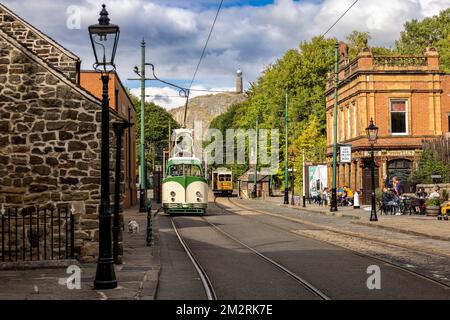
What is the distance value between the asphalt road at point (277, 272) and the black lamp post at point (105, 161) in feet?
3.23

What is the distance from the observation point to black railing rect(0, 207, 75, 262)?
1379 centimetres

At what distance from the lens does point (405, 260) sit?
15.5 meters

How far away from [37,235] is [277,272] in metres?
5.18

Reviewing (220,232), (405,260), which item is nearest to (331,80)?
(220,232)

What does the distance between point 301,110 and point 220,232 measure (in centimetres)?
5003

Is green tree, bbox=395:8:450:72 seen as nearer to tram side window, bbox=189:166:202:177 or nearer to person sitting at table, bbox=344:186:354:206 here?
person sitting at table, bbox=344:186:354:206

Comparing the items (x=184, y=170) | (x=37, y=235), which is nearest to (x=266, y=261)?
(x=37, y=235)

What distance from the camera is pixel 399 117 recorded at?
4828cm

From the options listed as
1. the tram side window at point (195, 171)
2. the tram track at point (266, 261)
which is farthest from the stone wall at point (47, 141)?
the tram side window at point (195, 171)

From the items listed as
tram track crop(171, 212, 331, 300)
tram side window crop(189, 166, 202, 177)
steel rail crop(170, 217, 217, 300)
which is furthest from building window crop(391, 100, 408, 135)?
steel rail crop(170, 217, 217, 300)

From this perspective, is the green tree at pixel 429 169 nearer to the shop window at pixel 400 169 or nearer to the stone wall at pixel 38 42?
the shop window at pixel 400 169

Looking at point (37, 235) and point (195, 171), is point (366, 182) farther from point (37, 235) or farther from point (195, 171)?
point (37, 235)

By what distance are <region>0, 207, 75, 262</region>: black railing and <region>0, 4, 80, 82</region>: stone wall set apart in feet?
32.8
